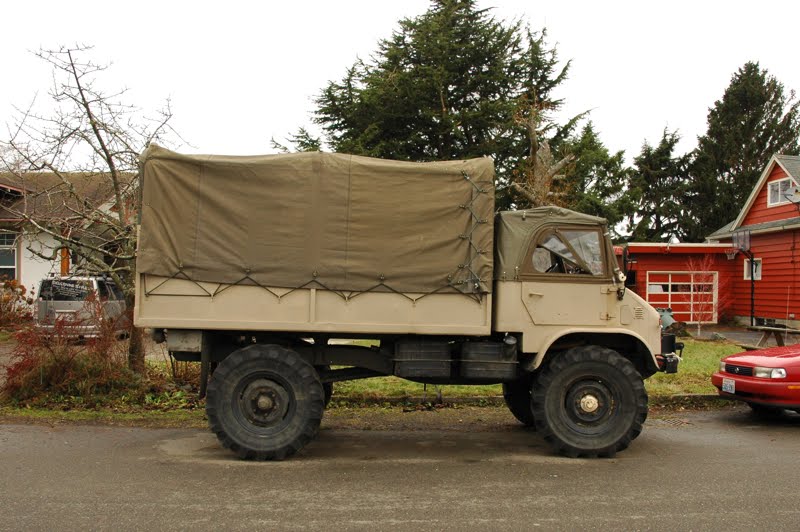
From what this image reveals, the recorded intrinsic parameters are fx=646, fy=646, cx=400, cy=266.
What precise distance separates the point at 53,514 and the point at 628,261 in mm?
5924

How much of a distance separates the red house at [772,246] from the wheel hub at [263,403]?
57.7 feet

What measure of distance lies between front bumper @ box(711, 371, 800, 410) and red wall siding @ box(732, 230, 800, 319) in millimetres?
15132

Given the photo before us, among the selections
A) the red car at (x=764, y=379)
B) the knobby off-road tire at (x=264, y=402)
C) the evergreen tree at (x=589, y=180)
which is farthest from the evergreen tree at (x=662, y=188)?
the knobby off-road tire at (x=264, y=402)

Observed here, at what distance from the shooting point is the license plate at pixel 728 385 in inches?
336

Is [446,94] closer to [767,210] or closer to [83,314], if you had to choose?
[767,210]

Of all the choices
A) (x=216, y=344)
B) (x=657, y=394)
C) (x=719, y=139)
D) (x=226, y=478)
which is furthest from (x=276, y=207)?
(x=719, y=139)

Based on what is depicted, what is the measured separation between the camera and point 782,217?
22922 mm

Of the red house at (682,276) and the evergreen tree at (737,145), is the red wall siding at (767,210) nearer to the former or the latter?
the red house at (682,276)

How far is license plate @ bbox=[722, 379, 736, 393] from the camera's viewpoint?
8.52m

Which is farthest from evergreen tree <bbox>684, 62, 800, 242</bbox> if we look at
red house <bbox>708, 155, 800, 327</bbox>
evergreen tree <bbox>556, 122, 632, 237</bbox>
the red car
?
the red car

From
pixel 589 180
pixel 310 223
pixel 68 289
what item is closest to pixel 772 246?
pixel 589 180

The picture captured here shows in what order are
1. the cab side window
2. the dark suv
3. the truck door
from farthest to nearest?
1. the dark suv
2. the cab side window
3. the truck door

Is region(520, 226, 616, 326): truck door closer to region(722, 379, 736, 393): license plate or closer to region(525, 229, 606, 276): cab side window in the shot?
region(525, 229, 606, 276): cab side window

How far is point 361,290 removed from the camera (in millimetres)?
6637
